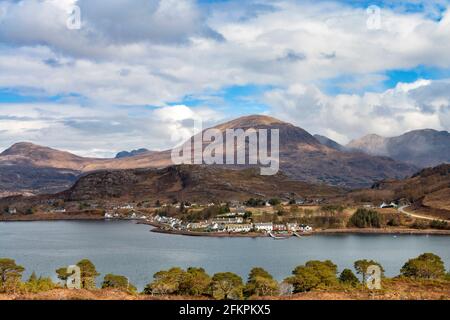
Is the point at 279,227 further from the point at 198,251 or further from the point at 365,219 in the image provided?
the point at 198,251

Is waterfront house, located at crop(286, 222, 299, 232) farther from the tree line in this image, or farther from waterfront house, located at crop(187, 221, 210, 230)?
the tree line

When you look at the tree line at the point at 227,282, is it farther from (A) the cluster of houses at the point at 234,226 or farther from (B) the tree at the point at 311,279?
(A) the cluster of houses at the point at 234,226

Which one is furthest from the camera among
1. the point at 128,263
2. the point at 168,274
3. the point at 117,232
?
the point at 117,232

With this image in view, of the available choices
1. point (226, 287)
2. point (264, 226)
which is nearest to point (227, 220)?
point (264, 226)

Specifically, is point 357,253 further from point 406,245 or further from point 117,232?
point 117,232
